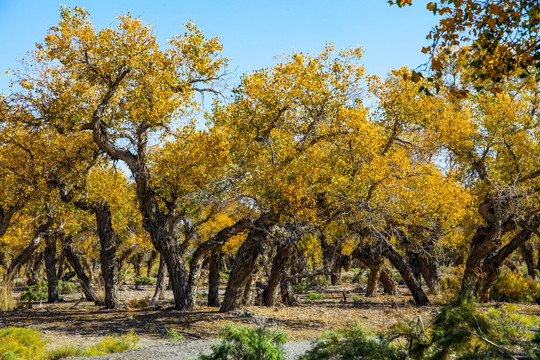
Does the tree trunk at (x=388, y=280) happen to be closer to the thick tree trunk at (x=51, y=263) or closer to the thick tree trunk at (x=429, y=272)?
the thick tree trunk at (x=429, y=272)

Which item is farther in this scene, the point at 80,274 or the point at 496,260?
the point at 80,274

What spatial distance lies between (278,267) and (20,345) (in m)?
7.78

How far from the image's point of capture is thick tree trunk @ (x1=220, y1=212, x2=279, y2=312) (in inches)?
504

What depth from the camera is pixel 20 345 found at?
797 centimetres

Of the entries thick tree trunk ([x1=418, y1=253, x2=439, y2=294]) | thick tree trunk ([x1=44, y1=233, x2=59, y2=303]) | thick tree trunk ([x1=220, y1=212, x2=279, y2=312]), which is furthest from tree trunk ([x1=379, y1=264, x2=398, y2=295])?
thick tree trunk ([x1=44, y1=233, x2=59, y2=303])

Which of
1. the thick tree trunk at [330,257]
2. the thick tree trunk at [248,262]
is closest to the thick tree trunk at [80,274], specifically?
the thick tree trunk at [248,262]

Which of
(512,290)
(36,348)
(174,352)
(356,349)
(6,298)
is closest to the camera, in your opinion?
(356,349)

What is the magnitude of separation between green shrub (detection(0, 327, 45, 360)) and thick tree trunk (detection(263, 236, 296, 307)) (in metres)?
6.92

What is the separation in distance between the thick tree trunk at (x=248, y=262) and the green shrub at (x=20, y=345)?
5.27 m

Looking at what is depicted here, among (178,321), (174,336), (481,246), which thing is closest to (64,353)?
(174,336)

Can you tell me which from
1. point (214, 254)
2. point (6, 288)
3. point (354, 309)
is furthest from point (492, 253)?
point (6, 288)

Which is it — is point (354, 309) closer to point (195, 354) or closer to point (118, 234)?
point (195, 354)

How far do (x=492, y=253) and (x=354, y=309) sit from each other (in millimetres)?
5061

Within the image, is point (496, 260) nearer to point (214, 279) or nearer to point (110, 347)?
point (214, 279)
